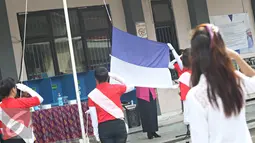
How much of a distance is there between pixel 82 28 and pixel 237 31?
5559 millimetres

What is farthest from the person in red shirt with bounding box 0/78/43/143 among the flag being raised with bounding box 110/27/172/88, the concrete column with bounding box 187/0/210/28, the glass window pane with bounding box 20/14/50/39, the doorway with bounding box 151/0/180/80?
the concrete column with bounding box 187/0/210/28

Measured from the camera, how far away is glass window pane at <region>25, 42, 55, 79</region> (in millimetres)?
11008

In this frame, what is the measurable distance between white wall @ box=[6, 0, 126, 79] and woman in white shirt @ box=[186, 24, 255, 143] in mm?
9107

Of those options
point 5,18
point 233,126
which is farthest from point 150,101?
point 233,126

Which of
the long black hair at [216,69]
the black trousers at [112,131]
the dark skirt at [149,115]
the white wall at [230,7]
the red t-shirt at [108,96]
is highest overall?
the white wall at [230,7]

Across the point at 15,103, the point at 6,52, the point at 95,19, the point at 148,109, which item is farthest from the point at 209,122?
the point at 95,19

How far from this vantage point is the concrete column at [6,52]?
9.87m

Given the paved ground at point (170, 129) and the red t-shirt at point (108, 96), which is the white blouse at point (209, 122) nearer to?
the red t-shirt at point (108, 96)

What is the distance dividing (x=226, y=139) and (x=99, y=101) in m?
2.76

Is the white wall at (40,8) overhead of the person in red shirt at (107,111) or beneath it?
overhead

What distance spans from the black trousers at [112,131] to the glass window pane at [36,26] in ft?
22.3

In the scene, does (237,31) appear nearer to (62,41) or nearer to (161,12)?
(161,12)

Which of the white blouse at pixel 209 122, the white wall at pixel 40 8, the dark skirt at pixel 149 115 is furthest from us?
the white wall at pixel 40 8

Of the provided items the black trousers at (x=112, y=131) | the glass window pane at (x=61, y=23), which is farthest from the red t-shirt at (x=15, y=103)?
the glass window pane at (x=61, y=23)
